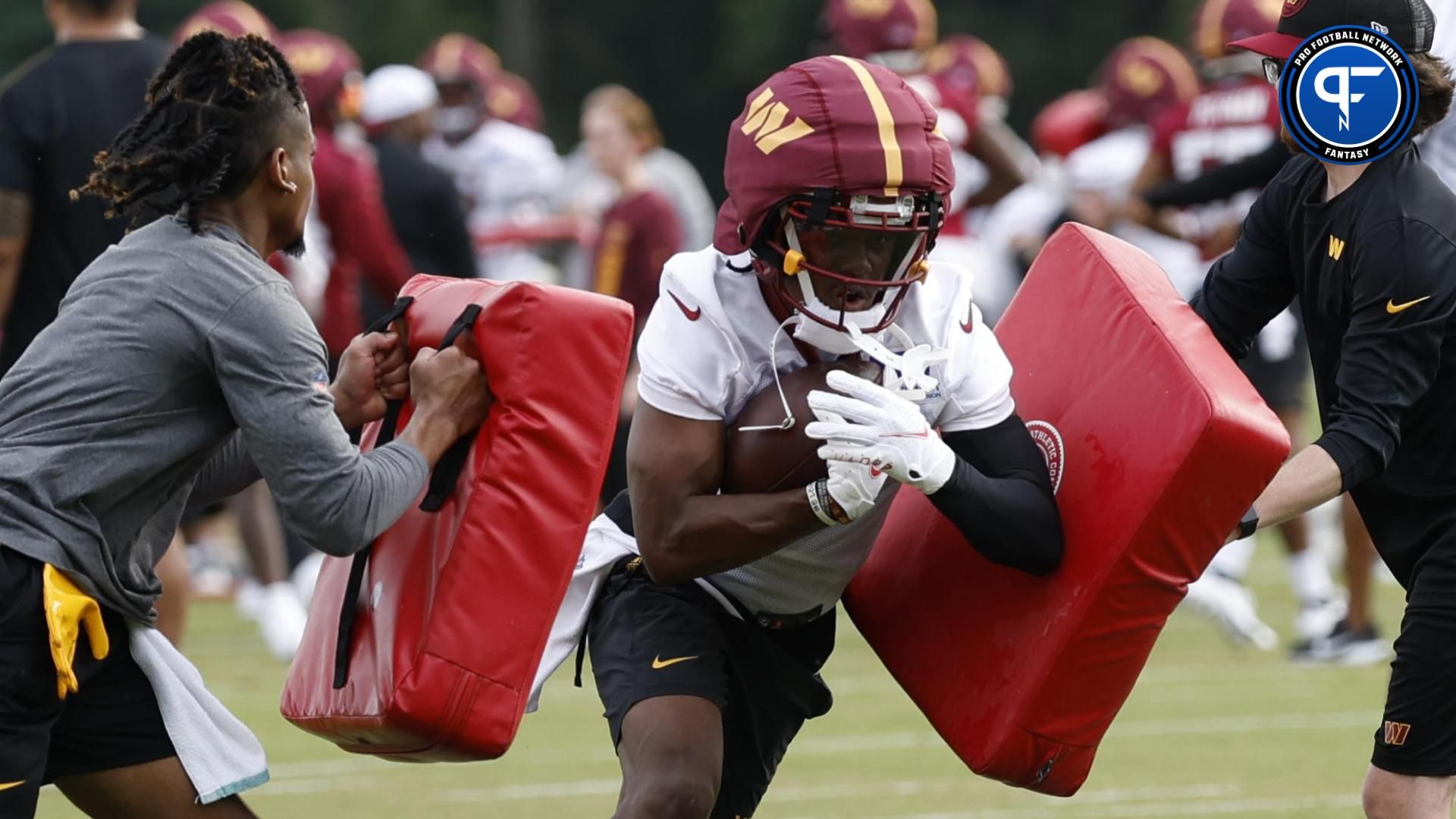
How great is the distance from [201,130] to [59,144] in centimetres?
237

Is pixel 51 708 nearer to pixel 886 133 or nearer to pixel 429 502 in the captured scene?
pixel 429 502

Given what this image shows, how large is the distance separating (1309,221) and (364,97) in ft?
21.7

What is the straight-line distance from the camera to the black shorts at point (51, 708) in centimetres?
341

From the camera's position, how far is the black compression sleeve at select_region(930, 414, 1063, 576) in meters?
3.64

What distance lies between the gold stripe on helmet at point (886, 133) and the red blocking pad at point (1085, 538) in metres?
0.62

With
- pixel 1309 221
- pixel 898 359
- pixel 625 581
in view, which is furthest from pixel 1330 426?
pixel 625 581

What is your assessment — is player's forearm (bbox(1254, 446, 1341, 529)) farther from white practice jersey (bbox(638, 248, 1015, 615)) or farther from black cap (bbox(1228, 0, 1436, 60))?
black cap (bbox(1228, 0, 1436, 60))

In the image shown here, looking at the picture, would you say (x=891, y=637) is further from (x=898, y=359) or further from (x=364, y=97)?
(x=364, y=97)

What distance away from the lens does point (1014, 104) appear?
31547 millimetres

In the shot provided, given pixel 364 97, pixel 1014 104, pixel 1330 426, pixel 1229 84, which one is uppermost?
pixel 1330 426

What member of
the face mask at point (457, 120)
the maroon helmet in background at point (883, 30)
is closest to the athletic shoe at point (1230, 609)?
the maroon helmet in background at point (883, 30)

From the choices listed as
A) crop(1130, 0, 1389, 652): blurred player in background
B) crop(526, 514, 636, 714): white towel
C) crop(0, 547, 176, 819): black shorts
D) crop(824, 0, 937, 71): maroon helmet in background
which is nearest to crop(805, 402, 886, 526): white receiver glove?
crop(526, 514, 636, 714): white towel

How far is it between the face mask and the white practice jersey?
911 cm

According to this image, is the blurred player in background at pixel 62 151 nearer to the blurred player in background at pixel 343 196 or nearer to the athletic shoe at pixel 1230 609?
the blurred player in background at pixel 343 196
